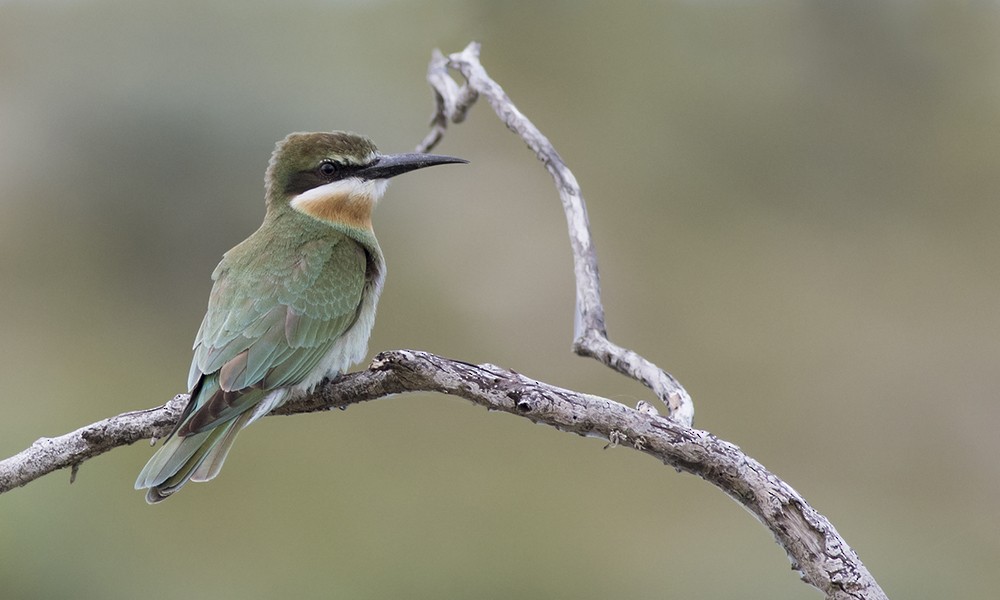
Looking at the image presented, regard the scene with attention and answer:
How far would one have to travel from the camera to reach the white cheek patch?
2.55 metres

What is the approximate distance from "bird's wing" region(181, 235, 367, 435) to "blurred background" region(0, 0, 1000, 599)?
2.98m

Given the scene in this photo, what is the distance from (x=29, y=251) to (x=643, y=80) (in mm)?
4030

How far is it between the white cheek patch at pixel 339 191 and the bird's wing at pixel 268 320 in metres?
0.13

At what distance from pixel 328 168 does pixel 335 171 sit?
2cm

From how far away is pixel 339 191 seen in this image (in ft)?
8.39

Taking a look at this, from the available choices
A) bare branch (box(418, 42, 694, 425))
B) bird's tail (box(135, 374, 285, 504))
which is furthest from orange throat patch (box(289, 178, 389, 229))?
bird's tail (box(135, 374, 285, 504))

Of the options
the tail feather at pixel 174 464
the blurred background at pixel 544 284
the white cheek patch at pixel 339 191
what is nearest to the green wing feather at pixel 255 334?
the tail feather at pixel 174 464

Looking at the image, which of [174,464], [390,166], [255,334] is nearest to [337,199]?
[390,166]

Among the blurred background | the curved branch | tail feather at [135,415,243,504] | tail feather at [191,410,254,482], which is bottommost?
tail feather at [135,415,243,504]

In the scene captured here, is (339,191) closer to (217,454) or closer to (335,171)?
(335,171)

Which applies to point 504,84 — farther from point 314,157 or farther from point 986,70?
point 314,157

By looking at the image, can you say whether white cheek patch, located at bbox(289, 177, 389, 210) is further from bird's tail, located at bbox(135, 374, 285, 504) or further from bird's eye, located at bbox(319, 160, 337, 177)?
bird's tail, located at bbox(135, 374, 285, 504)

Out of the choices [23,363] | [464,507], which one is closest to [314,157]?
[464,507]

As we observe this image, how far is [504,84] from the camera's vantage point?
7.16 m
